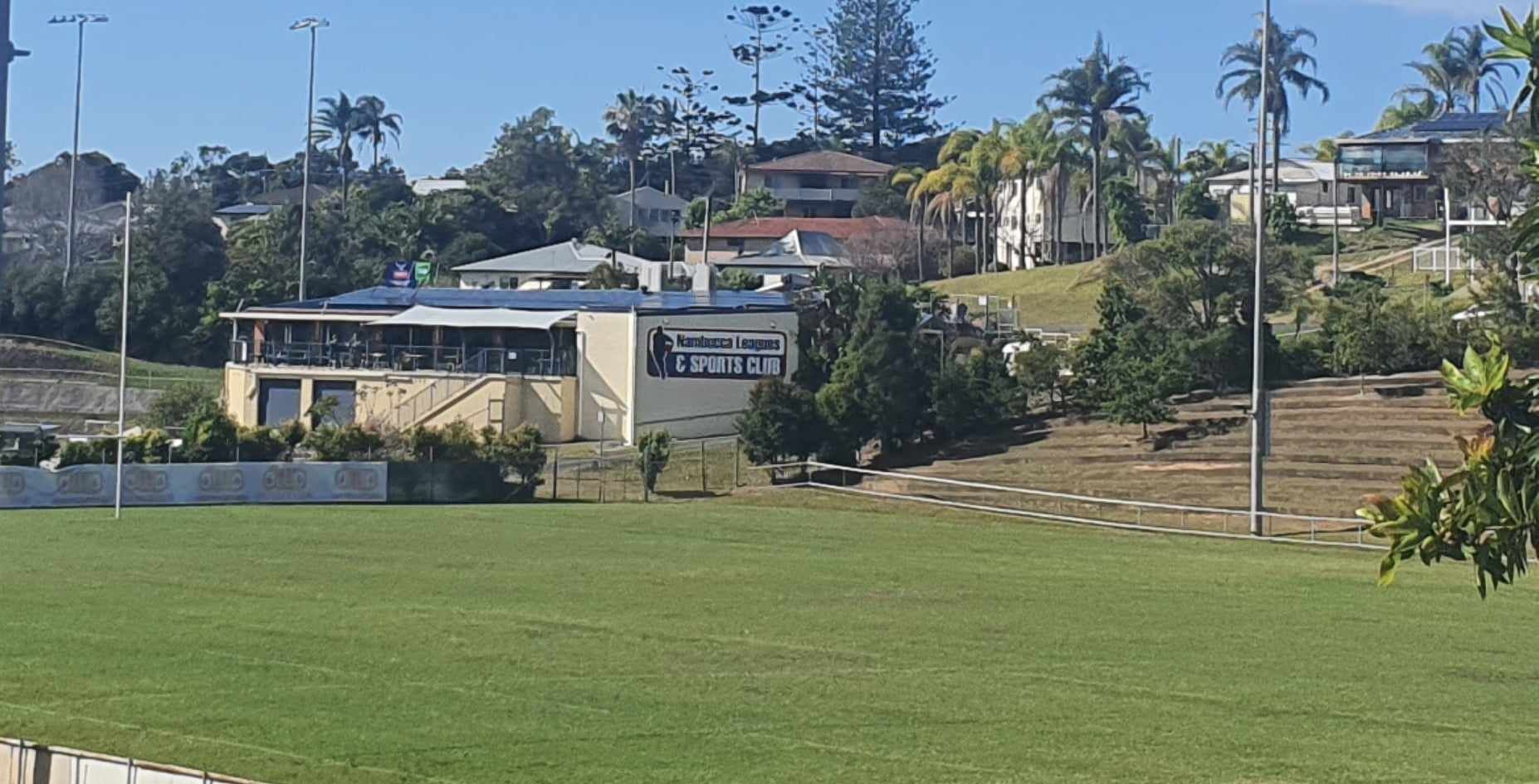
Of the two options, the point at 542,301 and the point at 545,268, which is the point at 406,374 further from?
the point at 545,268

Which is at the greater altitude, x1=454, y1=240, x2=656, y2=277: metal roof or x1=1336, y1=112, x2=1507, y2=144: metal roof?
x1=1336, y1=112, x2=1507, y2=144: metal roof

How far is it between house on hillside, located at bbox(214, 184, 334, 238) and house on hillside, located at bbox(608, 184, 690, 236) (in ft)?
69.6

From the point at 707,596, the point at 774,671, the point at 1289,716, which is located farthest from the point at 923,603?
the point at 1289,716

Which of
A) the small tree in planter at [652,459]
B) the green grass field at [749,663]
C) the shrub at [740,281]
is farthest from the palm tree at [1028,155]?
the green grass field at [749,663]

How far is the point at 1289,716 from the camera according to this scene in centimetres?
1944

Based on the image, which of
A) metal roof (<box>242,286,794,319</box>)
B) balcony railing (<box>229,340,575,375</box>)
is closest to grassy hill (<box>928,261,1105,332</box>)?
metal roof (<box>242,286,794,319</box>)

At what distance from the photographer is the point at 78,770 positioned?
1438cm

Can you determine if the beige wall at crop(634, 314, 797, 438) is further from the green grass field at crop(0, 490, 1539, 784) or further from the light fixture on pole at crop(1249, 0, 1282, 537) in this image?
the green grass field at crop(0, 490, 1539, 784)

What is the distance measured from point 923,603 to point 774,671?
23.6 feet

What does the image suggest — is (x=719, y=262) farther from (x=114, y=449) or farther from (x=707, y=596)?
(x=707, y=596)

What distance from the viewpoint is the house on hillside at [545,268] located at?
331 ft

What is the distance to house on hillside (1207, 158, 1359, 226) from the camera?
4318 inches

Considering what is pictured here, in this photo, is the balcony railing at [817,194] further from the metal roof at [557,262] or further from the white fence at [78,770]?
the white fence at [78,770]

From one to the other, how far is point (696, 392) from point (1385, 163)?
177 feet
